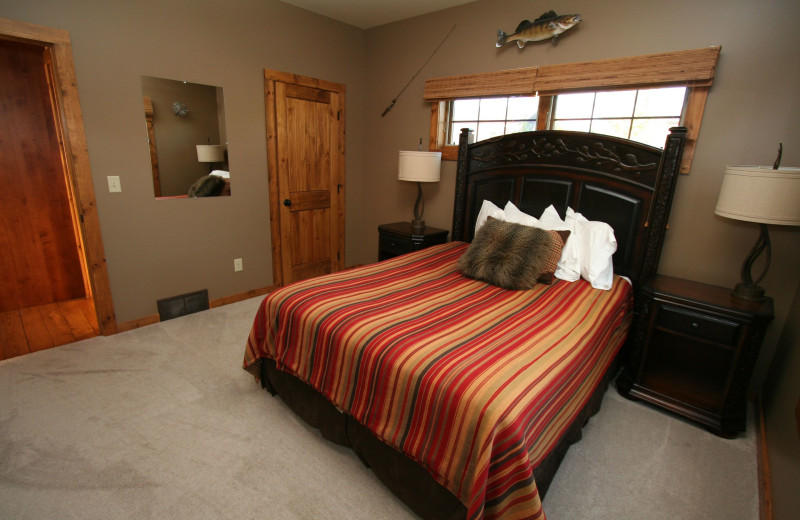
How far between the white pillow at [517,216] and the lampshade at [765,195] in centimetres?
110

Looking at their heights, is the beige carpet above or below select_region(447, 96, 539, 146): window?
below

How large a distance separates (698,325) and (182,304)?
12.5 ft

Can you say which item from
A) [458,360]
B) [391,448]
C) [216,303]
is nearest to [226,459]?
[391,448]

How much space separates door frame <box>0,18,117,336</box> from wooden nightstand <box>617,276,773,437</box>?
3764 mm

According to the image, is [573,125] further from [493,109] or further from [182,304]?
[182,304]

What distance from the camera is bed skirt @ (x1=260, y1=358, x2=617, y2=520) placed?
147cm

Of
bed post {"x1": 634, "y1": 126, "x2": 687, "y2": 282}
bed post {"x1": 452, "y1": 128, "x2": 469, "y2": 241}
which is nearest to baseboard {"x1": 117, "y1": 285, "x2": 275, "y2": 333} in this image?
bed post {"x1": 452, "y1": 128, "x2": 469, "y2": 241}

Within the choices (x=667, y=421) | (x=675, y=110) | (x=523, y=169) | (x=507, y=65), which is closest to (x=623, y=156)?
(x=675, y=110)

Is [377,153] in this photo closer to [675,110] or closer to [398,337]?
[675,110]

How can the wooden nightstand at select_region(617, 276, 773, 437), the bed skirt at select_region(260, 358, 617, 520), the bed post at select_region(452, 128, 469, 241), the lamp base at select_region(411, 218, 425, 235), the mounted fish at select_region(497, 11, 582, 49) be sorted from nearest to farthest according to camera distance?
1. the bed skirt at select_region(260, 358, 617, 520)
2. the wooden nightstand at select_region(617, 276, 773, 437)
3. the mounted fish at select_region(497, 11, 582, 49)
4. the bed post at select_region(452, 128, 469, 241)
5. the lamp base at select_region(411, 218, 425, 235)

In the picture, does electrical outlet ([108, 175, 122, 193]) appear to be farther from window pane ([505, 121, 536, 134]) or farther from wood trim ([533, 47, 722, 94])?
wood trim ([533, 47, 722, 94])

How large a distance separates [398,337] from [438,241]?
2185 millimetres

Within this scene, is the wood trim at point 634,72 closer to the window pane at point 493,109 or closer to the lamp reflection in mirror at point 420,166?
the window pane at point 493,109

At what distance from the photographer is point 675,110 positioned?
254cm
